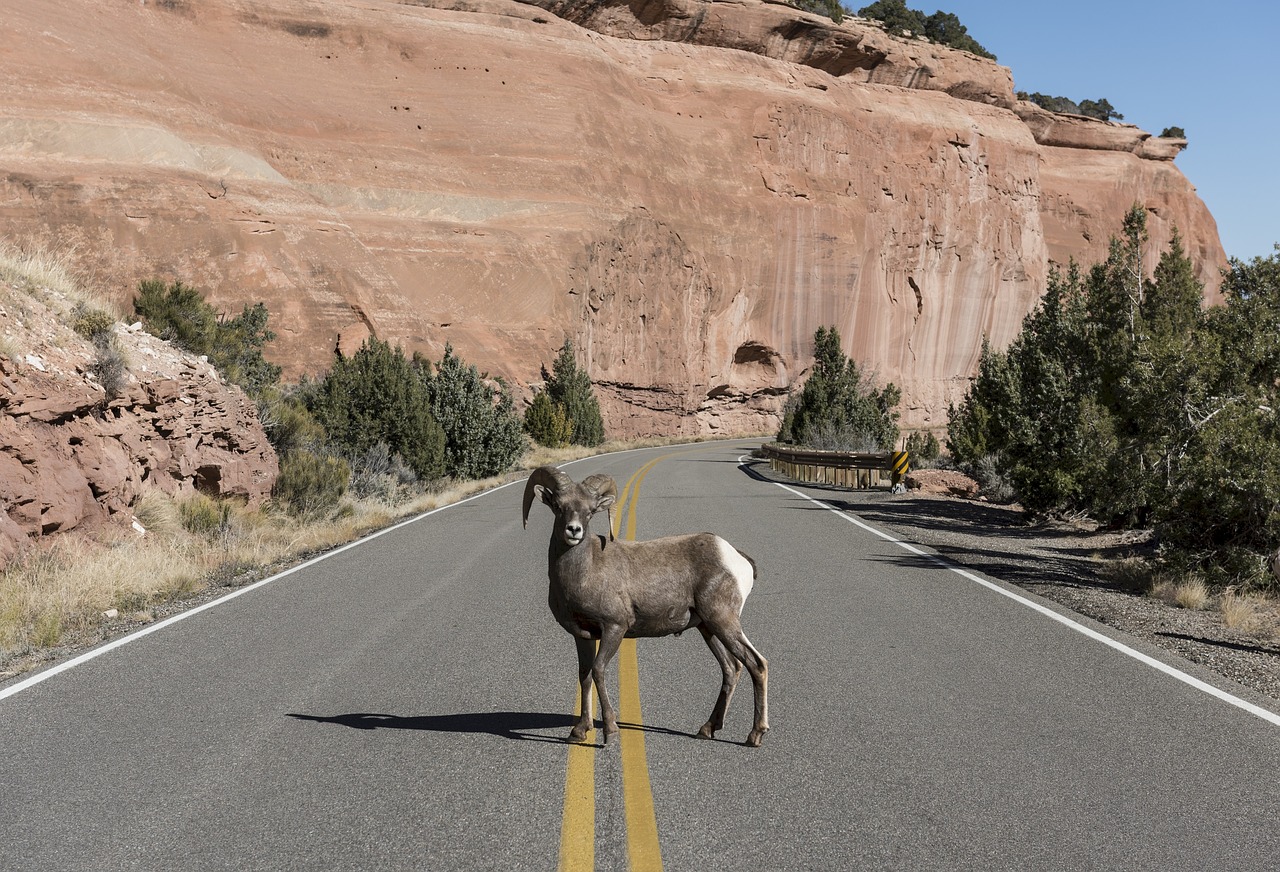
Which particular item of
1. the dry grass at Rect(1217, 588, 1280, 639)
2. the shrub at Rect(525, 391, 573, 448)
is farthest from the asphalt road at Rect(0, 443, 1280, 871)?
the shrub at Rect(525, 391, 573, 448)

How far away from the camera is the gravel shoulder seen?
838 centimetres

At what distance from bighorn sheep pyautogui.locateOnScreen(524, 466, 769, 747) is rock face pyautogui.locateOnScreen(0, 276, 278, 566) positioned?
7.83 m

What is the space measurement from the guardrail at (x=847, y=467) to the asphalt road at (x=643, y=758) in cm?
1799

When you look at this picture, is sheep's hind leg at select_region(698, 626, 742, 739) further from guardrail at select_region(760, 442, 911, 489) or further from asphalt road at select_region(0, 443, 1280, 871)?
guardrail at select_region(760, 442, 911, 489)

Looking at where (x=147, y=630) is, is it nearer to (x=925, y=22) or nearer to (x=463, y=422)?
(x=463, y=422)

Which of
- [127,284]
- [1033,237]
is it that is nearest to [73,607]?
[127,284]

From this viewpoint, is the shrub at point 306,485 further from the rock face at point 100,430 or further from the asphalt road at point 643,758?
the asphalt road at point 643,758

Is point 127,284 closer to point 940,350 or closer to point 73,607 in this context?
point 73,607

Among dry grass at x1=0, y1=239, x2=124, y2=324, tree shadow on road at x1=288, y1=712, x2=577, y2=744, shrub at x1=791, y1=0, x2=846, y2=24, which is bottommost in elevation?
tree shadow on road at x1=288, y1=712, x2=577, y2=744

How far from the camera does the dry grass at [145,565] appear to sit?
9203 millimetres

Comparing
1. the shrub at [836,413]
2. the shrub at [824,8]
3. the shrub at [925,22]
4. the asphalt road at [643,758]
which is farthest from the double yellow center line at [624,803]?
the shrub at [925,22]

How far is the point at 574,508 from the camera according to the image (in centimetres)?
536

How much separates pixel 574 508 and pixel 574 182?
66.8 m

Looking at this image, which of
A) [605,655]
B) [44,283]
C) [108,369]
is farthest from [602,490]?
[44,283]
